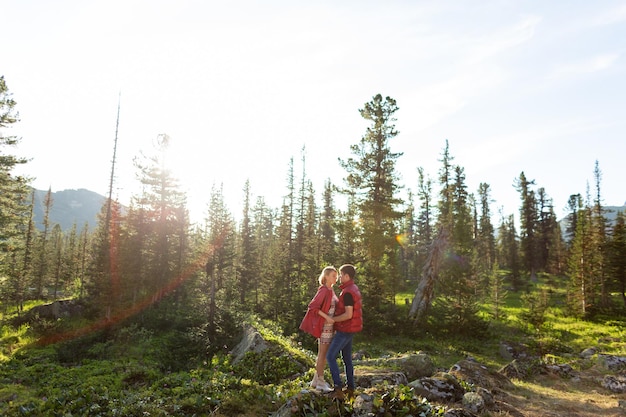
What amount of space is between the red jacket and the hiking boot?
1.13 metres

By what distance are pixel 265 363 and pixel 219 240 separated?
1123cm

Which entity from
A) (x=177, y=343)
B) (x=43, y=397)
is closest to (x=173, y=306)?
(x=177, y=343)

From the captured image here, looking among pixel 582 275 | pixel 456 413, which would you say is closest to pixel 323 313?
pixel 456 413

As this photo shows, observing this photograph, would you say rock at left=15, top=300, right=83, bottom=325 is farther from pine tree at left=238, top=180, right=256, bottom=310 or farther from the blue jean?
the blue jean

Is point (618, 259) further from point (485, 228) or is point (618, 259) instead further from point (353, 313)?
point (353, 313)

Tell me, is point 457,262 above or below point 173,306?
above

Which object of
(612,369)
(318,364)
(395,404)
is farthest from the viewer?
(612,369)

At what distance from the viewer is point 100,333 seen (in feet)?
82.5

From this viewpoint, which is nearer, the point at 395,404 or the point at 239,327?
the point at 395,404

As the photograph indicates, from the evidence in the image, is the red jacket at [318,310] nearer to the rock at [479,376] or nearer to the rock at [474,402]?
the rock at [474,402]

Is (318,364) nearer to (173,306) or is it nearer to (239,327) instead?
(239,327)

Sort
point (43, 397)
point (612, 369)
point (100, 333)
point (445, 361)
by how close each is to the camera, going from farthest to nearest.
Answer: point (100, 333)
point (445, 361)
point (612, 369)
point (43, 397)

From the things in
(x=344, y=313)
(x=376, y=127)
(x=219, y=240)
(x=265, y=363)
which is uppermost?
(x=376, y=127)

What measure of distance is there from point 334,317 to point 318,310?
1.16ft
